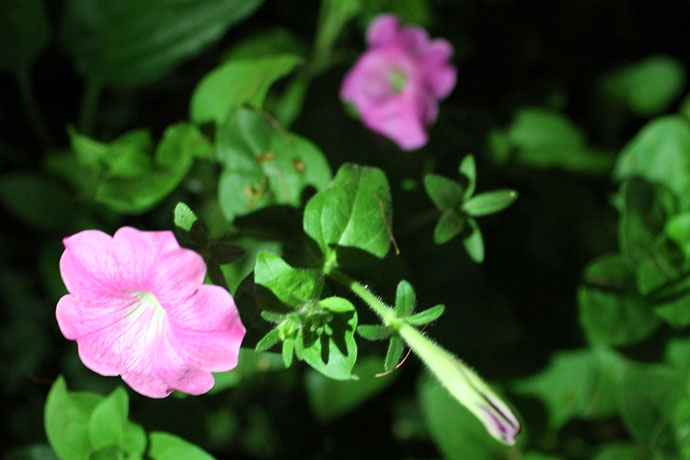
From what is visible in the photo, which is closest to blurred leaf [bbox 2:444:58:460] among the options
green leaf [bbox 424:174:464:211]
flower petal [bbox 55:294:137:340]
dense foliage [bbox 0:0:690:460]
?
dense foliage [bbox 0:0:690:460]

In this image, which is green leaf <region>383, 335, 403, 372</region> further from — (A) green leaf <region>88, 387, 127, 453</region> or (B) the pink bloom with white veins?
(A) green leaf <region>88, 387, 127, 453</region>

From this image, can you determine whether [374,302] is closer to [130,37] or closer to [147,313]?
[147,313]

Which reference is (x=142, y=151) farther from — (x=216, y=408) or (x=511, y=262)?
(x=511, y=262)

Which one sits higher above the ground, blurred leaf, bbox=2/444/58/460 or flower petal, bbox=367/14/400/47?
flower petal, bbox=367/14/400/47

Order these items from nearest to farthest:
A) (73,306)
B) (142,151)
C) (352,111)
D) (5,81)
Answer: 1. (73,306)
2. (142,151)
3. (352,111)
4. (5,81)

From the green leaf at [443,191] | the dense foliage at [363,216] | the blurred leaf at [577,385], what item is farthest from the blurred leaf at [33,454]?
the blurred leaf at [577,385]

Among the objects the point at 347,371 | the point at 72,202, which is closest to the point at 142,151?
the point at 72,202
